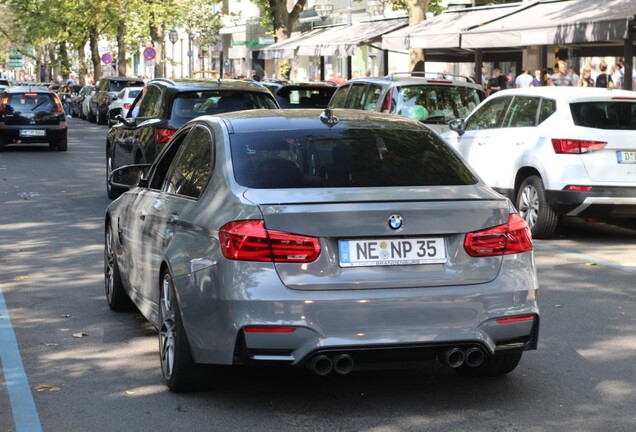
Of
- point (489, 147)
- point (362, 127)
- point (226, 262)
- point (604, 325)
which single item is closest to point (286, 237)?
point (226, 262)

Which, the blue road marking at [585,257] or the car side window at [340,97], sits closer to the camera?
the blue road marking at [585,257]

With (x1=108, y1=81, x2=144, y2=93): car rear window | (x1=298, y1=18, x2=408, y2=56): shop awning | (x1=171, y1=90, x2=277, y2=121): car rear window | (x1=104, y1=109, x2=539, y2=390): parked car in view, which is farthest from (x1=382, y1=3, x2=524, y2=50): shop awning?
(x1=104, y1=109, x2=539, y2=390): parked car

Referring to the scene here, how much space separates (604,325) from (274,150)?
3.16 m

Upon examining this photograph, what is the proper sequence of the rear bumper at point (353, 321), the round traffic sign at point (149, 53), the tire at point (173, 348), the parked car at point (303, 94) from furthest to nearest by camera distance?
the round traffic sign at point (149, 53) → the parked car at point (303, 94) → the tire at point (173, 348) → the rear bumper at point (353, 321)

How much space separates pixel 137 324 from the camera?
8.65 metres

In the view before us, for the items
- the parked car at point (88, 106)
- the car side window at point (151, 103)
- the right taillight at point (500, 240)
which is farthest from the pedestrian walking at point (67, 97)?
the right taillight at point (500, 240)

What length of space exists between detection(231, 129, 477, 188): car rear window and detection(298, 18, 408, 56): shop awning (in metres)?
27.2

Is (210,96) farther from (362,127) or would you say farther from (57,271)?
(362,127)

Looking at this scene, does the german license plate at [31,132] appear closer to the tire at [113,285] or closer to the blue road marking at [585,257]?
the blue road marking at [585,257]

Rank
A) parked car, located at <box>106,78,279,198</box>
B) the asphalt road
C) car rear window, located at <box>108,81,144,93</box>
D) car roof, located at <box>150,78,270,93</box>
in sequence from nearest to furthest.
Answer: the asphalt road
parked car, located at <box>106,78,279,198</box>
car roof, located at <box>150,78,270,93</box>
car rear window, located at <box>108,81,144,93</box>

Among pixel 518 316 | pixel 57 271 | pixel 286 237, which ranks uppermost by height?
pixel 286 237

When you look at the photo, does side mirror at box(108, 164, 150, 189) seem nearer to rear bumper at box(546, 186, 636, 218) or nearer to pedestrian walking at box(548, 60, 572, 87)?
rear bumper at box(546, 186, 636, 218)

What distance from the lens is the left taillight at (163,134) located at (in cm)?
1540

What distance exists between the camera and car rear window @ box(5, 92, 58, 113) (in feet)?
99.8
